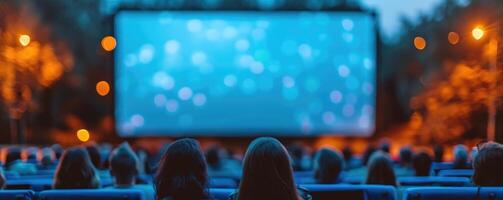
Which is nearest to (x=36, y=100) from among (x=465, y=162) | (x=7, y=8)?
(x=7, y=8)

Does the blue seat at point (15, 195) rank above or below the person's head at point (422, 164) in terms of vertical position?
above

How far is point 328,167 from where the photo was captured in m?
6.54

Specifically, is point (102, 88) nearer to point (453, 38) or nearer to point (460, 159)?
point (453, 38)

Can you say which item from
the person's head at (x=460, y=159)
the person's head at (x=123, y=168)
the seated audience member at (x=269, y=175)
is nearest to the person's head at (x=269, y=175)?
the seated audience member at (x=269, y=175)

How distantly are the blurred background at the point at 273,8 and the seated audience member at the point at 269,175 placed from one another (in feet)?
34.1

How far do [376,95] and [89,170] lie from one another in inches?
618

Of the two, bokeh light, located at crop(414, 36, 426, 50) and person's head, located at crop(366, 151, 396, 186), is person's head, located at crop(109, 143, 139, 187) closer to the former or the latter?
person's head, located at crop(366, 151, 396, 186)

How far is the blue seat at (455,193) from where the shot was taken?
162 inches

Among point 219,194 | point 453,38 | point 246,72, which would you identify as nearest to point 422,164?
point 219,194

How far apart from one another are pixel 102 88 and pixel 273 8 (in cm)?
1669

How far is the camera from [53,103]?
34375mm

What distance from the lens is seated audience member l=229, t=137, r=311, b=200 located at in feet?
11.4

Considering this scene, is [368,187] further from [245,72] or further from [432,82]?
[432,82]

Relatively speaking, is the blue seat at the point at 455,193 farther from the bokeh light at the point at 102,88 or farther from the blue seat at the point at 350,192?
the bokeh light at the point at 102,88
